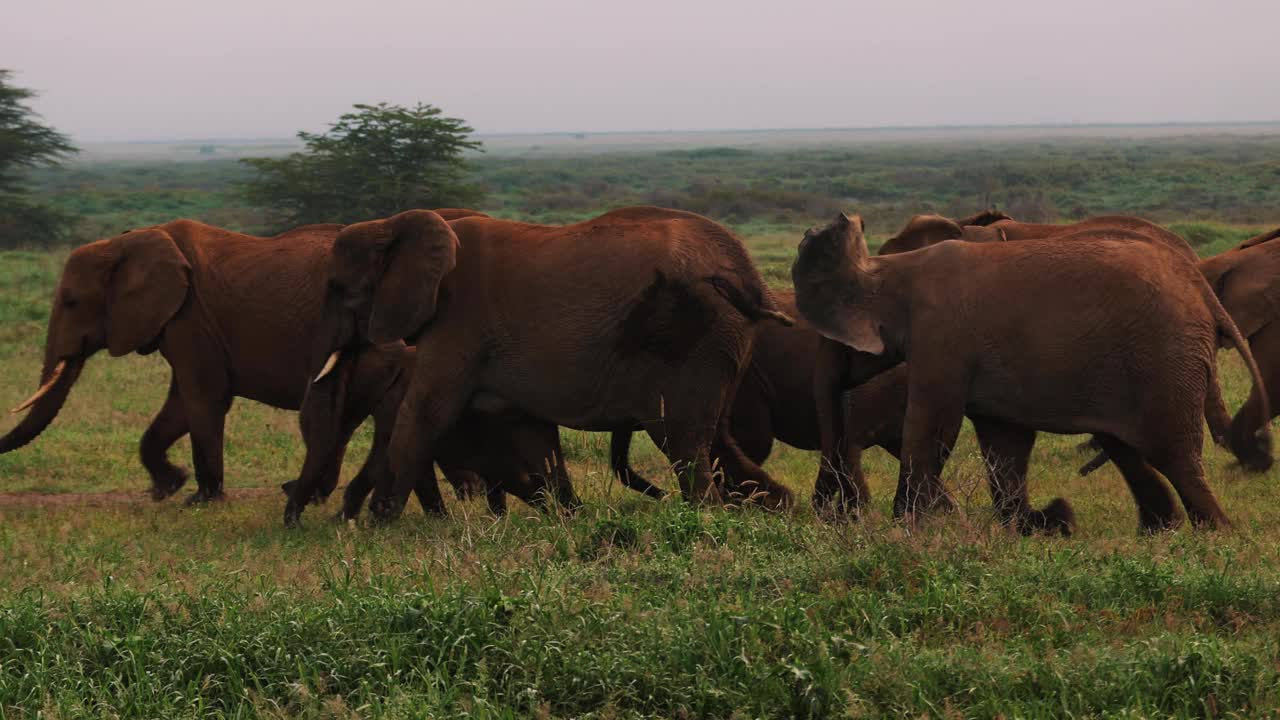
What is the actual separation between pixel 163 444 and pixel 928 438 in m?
6.52

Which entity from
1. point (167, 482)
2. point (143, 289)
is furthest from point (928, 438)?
point (167, 482)

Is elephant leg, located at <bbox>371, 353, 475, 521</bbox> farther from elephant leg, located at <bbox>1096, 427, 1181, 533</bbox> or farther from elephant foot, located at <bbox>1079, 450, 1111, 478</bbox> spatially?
elephant foot, located at <bbox>1079, 450, 1111, 478</bbox>

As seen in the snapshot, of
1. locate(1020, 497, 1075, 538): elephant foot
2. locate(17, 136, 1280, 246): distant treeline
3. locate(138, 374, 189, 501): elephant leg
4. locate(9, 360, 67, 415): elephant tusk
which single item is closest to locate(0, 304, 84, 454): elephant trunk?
locate(9, 360, 67, 415): elephant tusk

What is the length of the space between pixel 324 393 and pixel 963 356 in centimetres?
442

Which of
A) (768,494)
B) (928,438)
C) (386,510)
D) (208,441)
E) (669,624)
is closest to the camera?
(669,624)

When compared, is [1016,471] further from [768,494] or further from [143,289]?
[143,289]

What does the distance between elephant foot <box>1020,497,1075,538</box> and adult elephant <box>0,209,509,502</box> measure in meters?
4.85

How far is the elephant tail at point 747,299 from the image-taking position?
8.74 m

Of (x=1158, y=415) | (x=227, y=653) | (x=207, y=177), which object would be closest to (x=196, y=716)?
(x=227, y=653)

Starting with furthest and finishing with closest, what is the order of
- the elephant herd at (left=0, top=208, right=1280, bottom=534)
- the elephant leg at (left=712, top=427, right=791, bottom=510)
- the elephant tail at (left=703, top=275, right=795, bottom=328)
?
the elephant leg at (left=712, top=427, right=791, bottom=510) → the elephant tail at (left=703, top=275, right=795, bottom=328) → the elephant herd at (left=0, top=208, right=1280, bottom=534)

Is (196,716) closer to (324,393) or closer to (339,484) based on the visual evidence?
(324,393)

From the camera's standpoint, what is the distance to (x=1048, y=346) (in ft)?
26.1

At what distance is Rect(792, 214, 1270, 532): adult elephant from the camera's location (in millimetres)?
7859

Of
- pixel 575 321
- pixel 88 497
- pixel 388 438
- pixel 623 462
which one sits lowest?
pixel 88 497
